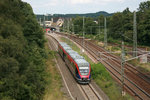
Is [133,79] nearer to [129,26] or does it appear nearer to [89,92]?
[89,92]

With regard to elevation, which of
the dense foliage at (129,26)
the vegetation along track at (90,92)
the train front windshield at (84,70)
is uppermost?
the dense foliage at (129,26)

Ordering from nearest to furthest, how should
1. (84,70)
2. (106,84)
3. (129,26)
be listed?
(106,84) < (84,70) < (129,26)

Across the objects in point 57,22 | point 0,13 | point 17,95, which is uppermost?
point 57,22

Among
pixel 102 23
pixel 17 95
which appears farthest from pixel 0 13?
pixel 102 23

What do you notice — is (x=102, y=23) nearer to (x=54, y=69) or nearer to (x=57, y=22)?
(x=54, y=69)

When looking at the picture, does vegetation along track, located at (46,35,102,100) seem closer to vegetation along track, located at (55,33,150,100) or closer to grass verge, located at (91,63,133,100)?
grass verge, located at (91,63,133,100)

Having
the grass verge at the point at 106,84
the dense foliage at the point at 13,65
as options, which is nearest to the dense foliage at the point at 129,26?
the grass verge at the point at 106,84

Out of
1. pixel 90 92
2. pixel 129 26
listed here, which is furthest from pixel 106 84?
pixel 129 26

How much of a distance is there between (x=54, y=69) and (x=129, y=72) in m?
13.7

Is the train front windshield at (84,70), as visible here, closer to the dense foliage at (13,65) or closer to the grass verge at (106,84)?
the grass verge at (106,84)

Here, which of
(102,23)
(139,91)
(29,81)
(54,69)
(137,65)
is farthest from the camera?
(102,23)

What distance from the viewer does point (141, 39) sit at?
207 feet

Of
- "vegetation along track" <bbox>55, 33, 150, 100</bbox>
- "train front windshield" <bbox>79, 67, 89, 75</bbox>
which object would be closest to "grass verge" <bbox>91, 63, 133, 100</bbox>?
"vegetation along track" <bbox>55, 33, 150, 100</bbox>

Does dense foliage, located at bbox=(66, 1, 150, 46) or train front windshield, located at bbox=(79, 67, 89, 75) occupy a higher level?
dense foliage, located at bbox=(66, 1, 150, 46)
